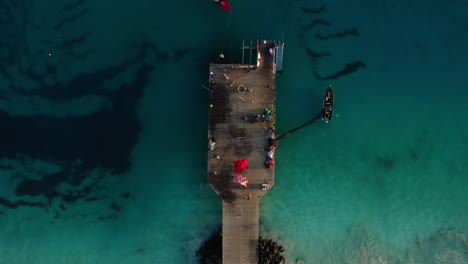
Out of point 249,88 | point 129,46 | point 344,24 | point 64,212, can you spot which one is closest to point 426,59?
point 344,24

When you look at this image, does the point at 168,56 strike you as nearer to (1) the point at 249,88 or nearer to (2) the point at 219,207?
(1) the point at 249,88

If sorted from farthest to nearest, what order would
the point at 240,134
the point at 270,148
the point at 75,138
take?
the point at 75,138
the point at 240,134
the point at 270,148

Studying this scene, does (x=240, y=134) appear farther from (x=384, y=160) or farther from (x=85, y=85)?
(x=85, y=85)

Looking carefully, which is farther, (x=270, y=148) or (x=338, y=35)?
(x=338, y=35)

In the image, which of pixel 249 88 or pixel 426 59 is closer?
pixel 249 88

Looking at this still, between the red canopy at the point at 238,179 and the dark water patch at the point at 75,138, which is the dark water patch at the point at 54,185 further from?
the red canopy at the point at 238,179

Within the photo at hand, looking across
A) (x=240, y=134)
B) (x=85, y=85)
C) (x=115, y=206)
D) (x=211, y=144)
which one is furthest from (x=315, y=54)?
(x=115, y=206)

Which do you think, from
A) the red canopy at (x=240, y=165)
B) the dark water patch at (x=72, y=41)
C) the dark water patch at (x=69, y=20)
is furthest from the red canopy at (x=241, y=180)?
the dark water patch at (x=69, y=20)
